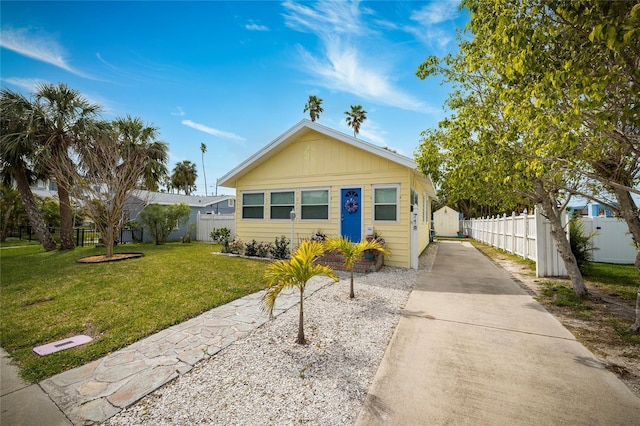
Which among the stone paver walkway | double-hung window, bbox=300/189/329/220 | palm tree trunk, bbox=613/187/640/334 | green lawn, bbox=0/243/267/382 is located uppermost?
double-hung window, bbox=300/189/329/220

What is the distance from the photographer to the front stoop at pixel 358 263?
319 inches

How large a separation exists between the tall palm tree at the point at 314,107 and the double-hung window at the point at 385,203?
2406 cm

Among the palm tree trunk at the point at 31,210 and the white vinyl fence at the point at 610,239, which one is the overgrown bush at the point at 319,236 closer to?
the white vinyl fence at the point at 610,239

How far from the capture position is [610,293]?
19.1ft

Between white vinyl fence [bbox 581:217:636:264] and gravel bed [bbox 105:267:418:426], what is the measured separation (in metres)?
9.91

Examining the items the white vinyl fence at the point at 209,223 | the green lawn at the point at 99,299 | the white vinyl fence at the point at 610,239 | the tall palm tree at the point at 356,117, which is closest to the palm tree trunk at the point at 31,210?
the green lawn at the point at 99,299

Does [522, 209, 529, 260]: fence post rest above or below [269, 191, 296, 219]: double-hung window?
below

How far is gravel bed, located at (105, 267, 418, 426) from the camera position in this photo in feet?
7.29

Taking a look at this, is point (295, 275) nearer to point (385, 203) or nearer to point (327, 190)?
point (385, 203)

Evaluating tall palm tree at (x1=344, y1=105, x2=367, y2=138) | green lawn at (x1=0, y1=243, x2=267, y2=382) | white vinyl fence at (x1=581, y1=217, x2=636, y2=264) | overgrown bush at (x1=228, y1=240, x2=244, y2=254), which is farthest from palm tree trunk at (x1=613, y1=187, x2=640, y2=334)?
tall palm tree at (x1=344, y1=105, x2=367, y2=138)

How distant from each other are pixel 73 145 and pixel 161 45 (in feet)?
24.2

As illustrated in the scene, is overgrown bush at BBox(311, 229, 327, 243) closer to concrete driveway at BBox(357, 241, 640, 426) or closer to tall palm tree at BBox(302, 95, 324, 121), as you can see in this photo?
concrete driveway at BBox(357, 241, 640, 426)

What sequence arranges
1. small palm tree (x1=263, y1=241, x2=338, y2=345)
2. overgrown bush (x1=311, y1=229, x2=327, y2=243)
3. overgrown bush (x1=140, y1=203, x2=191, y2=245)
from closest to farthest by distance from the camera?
1. small palm tree (x1=263, y1=241, x2=338, y2=345)
2. overgrown bush (x1=311, y1=229, x2=327, y2=243)
3. overgrown bush (x1=140, y1=203, x2=191, y2=245)

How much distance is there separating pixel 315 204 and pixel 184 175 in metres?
34.5
